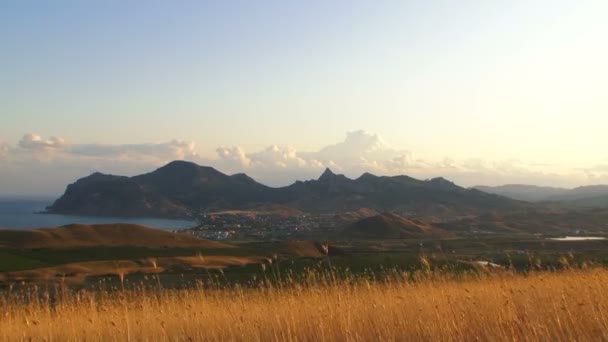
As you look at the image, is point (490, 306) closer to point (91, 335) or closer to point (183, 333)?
point (183, 333)

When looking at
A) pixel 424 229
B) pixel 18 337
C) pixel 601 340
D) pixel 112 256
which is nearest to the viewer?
pixel 601 340

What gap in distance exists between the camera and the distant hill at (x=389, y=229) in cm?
11531

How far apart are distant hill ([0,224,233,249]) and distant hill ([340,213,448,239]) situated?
43459 millimetres

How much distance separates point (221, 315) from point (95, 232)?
82154 millimetres

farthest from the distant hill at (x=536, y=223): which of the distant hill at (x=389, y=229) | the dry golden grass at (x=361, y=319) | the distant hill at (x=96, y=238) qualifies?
the dry golden grass at (x=361, y=319)

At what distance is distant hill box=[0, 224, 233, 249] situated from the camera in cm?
7456

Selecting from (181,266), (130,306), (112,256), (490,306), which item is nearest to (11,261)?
(112,256)

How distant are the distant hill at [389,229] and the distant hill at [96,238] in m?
43.5

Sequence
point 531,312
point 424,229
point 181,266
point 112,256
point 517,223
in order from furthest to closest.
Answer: point 517,223, point 424,229, point 112,256, point 181,266, point 531,312

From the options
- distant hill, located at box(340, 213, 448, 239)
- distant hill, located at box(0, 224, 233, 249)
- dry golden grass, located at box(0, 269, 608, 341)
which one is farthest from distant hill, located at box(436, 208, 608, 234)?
dry golden grass, located at box(0, 269, 608, 341)

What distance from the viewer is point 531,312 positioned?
6734 mm

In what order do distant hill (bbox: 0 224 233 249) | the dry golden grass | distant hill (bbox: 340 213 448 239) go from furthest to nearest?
distant hill (bbox: 340 213 448 239) < distant hill (bbox: 0 224 233 249) < the dry golden grass

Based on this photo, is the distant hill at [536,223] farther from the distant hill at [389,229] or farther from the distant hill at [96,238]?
the distant hill at [96,238]

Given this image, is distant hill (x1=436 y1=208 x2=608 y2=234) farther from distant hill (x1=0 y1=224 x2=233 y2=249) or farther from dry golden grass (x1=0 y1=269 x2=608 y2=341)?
dry golden grass (x1=0 y1=269 x2=608 y2=341)
